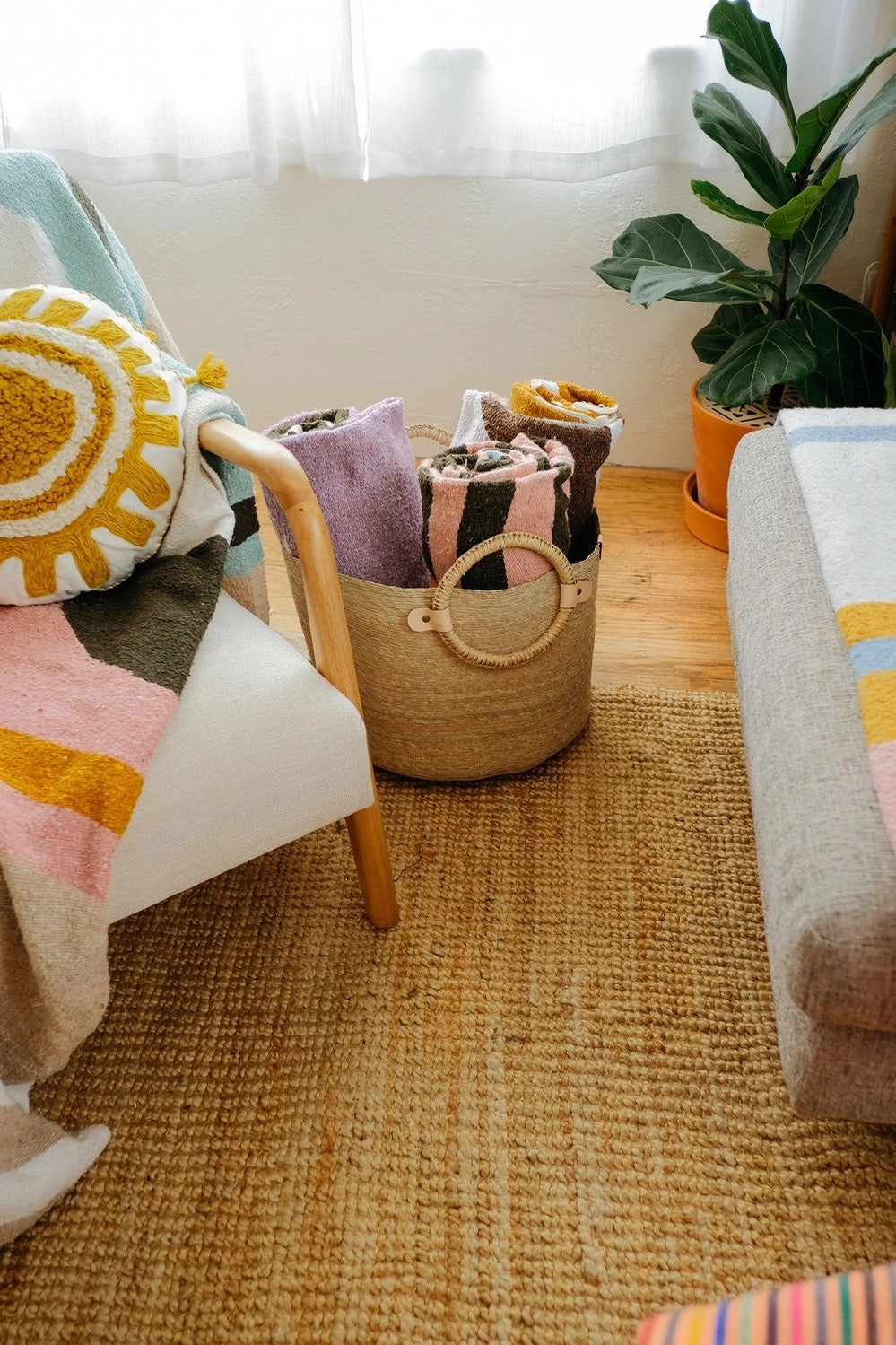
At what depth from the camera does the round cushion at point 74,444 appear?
3.45ft

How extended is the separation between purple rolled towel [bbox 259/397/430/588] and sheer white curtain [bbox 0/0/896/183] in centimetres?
83

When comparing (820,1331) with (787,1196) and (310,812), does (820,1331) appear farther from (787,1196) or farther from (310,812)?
(310,812)

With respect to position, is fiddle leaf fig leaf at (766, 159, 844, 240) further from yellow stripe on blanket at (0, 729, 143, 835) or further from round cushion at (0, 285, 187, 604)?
yellow stripe on blanket at (0, 729, 143, 835)

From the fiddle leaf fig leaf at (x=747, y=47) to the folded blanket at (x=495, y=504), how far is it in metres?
0.75

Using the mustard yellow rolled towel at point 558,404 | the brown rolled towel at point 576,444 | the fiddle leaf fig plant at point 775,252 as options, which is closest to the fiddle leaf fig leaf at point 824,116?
the fiddle leaf fig plant at point 775,252

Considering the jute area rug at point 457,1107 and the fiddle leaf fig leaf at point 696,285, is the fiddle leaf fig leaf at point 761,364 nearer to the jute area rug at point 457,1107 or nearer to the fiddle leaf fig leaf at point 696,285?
the fiddle leaf fig leaf at point 696,285

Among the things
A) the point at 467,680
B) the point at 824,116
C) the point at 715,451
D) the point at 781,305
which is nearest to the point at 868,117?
the point at 824,116

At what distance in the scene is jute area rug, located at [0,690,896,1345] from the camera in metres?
0.89

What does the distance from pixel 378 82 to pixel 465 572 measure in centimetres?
113

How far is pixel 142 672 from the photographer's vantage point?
973 mm

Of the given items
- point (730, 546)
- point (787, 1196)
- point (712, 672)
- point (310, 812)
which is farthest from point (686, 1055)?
point (712, 672)

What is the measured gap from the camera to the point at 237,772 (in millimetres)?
959

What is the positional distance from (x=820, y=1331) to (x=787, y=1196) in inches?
23.1

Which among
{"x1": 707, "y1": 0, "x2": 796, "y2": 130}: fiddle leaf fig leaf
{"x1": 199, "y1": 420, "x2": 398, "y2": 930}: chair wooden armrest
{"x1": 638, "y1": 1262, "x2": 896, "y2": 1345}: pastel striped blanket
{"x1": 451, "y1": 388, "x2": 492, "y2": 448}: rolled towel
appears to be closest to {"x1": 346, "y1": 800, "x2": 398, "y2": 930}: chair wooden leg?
{"x1": 199, "y1": 420, "x2": 398, "y2": 930}: chair wooden armrest
